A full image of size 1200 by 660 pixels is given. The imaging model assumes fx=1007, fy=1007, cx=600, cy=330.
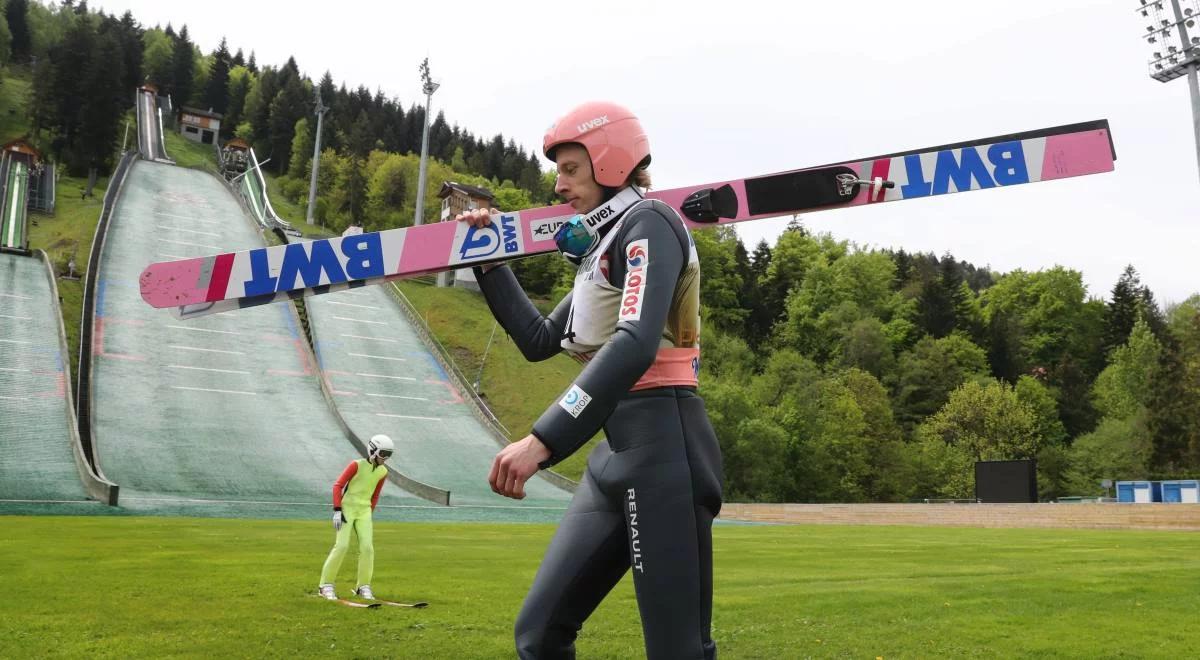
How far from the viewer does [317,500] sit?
37.8 m

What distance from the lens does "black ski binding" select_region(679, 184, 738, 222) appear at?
5031 millimetres

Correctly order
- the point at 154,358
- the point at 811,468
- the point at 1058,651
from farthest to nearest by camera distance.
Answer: the point at 811,468 → the point at 154,358 → the point at 1058,651

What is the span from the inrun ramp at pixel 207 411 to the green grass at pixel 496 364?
11651 mm

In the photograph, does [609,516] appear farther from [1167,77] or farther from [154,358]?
[154,358]

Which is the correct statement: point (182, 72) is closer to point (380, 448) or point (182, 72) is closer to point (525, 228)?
point (380, 448)

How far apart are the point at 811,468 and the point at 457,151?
104m

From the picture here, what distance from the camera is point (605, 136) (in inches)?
186

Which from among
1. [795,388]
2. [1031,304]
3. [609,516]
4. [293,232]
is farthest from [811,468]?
[609,516]

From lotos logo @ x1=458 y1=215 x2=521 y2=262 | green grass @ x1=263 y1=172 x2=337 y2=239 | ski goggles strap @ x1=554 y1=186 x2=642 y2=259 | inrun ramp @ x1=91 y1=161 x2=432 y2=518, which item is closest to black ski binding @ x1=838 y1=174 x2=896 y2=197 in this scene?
ski goggles strap @ x1=554 y1=186 x2=642 y2=259

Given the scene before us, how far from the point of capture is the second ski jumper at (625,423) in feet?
13.2

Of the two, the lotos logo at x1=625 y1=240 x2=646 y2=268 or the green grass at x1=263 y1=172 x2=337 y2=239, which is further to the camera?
the green grass at x1=263 y1=172 x2=337 y2=239

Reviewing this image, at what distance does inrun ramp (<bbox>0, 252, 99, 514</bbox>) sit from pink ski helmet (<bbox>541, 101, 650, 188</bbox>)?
29.5 meters

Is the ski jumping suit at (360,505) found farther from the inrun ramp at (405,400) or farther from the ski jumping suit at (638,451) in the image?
the inrun ramp at (405,400)

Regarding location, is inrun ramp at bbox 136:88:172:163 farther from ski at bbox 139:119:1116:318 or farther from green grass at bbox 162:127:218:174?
ski at bbox 139:119:1116:318
